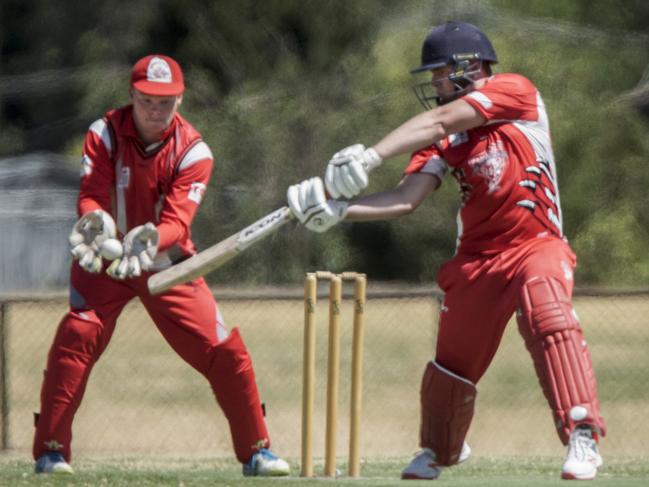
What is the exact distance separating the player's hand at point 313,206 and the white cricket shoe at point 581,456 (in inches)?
44.4

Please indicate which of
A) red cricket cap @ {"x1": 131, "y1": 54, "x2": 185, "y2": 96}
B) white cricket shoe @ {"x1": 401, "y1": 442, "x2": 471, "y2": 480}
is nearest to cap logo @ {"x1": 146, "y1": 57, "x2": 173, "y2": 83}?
red cricket cap @ {"x1": 131, "y1": 54, "x2": 185, "y2": 96}

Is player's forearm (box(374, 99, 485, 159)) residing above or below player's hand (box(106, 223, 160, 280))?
above

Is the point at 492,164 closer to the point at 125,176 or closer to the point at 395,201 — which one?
the point at 395,201

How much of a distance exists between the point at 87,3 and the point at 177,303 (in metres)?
23.3

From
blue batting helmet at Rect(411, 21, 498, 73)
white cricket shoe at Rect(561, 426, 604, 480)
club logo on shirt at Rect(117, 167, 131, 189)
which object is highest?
blue batting helmet at Rect(411, 21, 498, 73)

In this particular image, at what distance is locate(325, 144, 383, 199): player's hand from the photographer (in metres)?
5.92

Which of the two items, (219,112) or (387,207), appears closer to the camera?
(387,207)

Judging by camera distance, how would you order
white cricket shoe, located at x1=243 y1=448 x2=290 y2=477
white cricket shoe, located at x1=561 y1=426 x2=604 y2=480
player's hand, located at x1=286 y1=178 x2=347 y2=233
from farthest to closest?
white cricket shoe, located at x1=243 y1=448 x2=290 y2=477 < player's hand, located at x1=286 y1=178 x2=347 y2=233 < white cricket shoe, located at x1=561 y1=426 x2=604 y2=480

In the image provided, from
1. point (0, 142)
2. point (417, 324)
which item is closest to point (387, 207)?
point (417, 324)

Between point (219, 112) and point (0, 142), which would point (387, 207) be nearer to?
point (219, 112)

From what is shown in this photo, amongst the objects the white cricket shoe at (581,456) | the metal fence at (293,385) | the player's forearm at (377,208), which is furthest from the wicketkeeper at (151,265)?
the metal fence at (293,385)

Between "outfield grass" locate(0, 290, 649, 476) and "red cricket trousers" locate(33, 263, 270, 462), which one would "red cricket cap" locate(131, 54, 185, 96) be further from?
"outfield grass" locate(0, 290, 649, 476)

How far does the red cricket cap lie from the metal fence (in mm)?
3163

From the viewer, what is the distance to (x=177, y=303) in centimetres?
721
